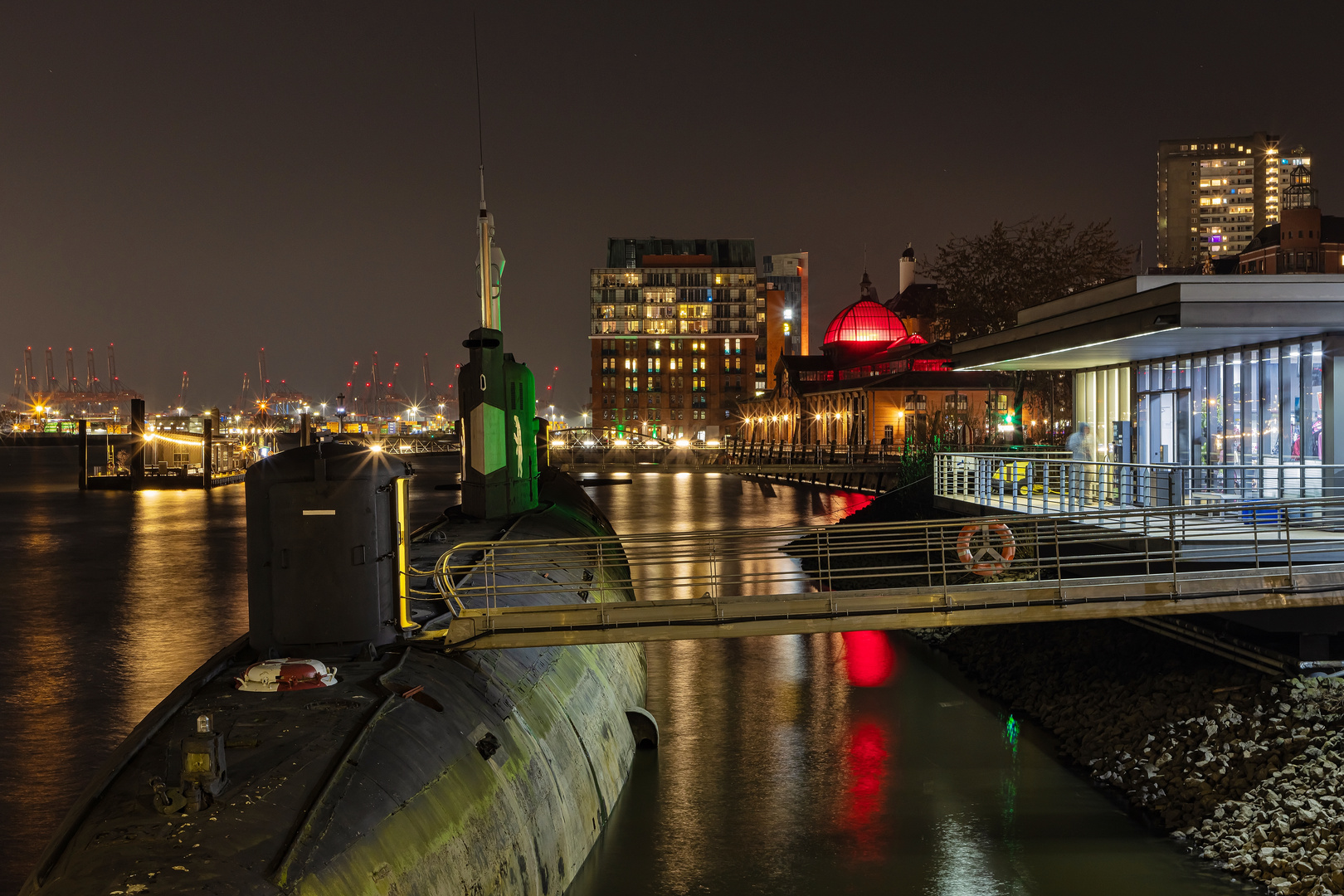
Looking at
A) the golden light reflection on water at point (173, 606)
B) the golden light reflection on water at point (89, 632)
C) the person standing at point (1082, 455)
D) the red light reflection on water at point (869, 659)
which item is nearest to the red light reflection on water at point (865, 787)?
the red light reflection on water at point (869, 659)

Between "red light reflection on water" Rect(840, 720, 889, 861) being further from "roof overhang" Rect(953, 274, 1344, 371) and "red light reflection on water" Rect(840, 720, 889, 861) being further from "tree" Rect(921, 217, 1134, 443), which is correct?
"tree" Rect(921, 217, 1134, 443)

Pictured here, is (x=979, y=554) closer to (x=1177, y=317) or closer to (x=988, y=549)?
(x=988, y=549)

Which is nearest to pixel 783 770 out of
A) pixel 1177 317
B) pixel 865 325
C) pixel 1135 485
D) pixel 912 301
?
pixel 1135 485

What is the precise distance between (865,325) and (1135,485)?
284 ft

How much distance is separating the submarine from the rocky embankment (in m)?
6.97

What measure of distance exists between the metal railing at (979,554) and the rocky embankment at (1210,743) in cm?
150

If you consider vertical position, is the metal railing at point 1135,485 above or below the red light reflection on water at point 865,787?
above

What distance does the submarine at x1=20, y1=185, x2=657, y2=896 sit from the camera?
638cm

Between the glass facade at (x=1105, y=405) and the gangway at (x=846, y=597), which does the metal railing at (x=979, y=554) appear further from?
the glass facade at (x=1105, y=405)

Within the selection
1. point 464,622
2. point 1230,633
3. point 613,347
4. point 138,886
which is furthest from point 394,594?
point 613,347

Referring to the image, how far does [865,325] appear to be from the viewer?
107 metres

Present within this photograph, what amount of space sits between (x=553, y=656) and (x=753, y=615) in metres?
2.48

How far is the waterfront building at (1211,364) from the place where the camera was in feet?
63.9

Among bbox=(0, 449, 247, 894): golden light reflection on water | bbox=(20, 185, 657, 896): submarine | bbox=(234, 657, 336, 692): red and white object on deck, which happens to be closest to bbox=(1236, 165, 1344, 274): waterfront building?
bbox=(0, 449, 247, 894): golden light reflection on water
